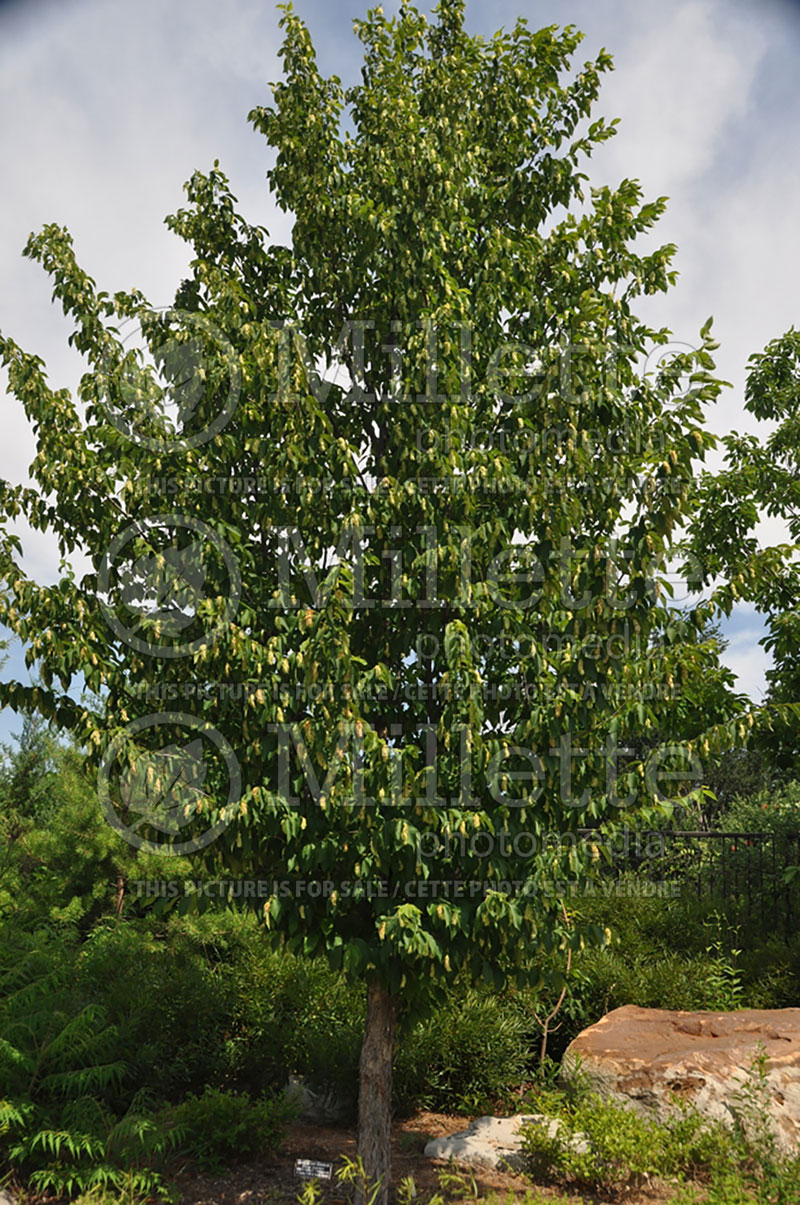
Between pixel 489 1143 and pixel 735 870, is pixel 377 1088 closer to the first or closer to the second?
pixel 489 1143

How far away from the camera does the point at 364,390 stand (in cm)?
700

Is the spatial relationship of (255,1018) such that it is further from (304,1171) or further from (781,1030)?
(781,1030)

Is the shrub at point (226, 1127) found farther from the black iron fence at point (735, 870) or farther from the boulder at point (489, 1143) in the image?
the black iron fence at point (735, 870)

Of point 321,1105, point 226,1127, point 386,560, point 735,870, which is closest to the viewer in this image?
point 386,560

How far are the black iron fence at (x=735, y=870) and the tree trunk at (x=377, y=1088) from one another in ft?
17.5

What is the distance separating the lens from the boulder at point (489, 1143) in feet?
23.8

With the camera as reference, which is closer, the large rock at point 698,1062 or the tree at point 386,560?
the tree at point 386,560

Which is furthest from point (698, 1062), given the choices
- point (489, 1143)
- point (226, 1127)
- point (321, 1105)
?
point (226, 1127)

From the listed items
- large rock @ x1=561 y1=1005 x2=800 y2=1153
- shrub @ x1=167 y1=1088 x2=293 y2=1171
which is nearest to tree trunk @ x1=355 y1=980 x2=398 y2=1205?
shrub @ x1=167 y1=1088 x2=293 y2=1171

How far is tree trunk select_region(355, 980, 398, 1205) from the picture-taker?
6.32m

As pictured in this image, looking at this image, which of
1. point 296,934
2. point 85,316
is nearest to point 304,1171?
point 296,934

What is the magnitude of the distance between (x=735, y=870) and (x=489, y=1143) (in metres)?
7.54

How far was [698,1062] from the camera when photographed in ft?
25.0

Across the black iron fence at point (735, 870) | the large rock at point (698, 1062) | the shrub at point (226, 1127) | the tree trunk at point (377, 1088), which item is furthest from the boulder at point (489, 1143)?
the black iron fence at point (735, 870)
